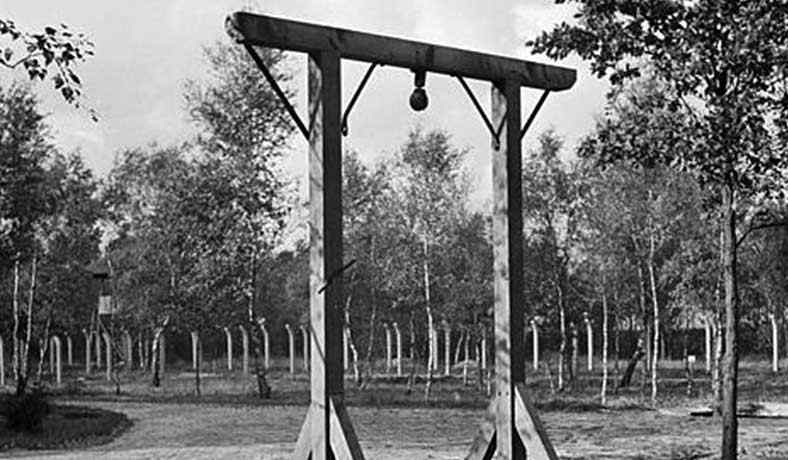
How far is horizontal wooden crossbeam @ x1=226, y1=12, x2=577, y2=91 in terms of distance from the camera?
6406 millimetres

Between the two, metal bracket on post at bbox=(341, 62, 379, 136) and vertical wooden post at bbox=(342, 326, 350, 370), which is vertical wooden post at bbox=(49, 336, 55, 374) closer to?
vertical wooden post at bbox=(342, 326, 350, 370)

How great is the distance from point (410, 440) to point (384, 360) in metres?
39.7

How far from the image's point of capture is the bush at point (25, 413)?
19797mm

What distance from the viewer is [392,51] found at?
23.0 ft

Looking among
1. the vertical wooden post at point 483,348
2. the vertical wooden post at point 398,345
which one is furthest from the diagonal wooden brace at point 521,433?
the vertical wooden post at point 398,345

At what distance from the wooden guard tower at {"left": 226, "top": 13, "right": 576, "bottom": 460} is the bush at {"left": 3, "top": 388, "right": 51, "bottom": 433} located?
1399 centimetres

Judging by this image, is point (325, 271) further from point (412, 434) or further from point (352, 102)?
point (412, 434)

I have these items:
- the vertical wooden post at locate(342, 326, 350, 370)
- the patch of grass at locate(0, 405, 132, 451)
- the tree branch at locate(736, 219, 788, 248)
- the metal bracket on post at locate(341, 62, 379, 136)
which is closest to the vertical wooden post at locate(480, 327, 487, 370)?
the vertical wooden post at locate(342, 326, 350, 370)

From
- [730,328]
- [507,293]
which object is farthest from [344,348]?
[730,328]

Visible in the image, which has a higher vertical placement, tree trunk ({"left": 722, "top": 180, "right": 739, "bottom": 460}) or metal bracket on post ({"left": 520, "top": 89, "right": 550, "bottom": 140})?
metal bracket on post ({"left": 520, "top": 89, "right": 550, "bottom": 140})

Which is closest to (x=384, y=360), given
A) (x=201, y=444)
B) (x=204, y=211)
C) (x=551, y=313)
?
(x=551, y=313)

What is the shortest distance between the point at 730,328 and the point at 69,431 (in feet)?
37.7

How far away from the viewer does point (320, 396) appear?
21.5ft

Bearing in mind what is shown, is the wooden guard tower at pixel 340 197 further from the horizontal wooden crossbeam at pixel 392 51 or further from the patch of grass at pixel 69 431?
the patch of grass at pixel 69 431
